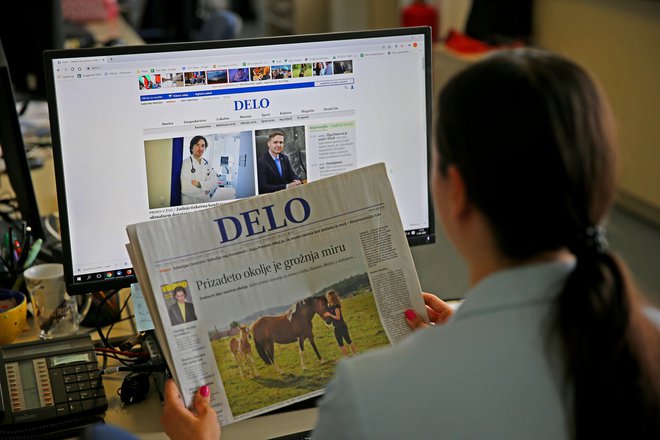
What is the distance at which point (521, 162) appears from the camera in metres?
0.76

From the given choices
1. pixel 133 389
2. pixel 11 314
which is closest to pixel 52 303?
pixel 11 314

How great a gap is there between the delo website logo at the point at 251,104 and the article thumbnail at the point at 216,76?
4 centimetres

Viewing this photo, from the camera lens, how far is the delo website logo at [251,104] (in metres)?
1.31

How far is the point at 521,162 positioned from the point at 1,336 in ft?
3.26

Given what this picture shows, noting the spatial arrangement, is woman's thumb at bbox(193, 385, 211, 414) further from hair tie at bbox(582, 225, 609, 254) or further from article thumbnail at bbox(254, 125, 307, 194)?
hair tie at bbox(582, 225, 609, 254)

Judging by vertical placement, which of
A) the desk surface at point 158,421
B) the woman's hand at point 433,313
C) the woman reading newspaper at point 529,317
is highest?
the woman reading newspaper at point 529,317

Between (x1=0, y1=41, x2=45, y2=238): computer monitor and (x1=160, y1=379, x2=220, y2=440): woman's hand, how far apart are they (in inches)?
26.8

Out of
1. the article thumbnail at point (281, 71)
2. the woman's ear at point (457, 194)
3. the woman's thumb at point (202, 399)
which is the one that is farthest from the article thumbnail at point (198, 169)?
the woman's ear at point (457, 194)

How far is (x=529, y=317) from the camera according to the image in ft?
2.59

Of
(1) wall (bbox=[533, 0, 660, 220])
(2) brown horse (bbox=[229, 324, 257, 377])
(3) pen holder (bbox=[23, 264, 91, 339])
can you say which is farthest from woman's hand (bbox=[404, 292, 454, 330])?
(1) wall (bbox=[533, 0, 660, 220])

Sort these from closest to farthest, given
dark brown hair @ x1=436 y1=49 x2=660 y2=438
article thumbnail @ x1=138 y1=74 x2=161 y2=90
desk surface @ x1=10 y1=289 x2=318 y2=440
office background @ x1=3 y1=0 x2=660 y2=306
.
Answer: dark brown hair @ x1=436 y1=49 x2=660 y2=438
desk surface @ x1=10 y1=289 x2=318 y2=440
article thumbnail @ x1=138 y1=74 x2=161 y2=90
office background @ x1=3 y1=0 x2=660 y2=306

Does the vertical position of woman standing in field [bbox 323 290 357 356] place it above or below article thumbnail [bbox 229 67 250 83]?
below

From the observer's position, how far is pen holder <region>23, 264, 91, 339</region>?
4.72 ft

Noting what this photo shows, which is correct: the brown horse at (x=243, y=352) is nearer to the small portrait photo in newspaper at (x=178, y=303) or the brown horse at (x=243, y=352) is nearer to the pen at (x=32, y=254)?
the small portrait photo in newspaper at (x=178, y=303)
